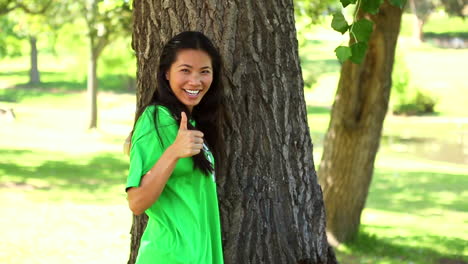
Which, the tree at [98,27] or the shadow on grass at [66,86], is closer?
the tree at [98,27]

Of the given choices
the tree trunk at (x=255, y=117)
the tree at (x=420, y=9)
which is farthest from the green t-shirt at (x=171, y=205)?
the tree at (x=420, y=9)

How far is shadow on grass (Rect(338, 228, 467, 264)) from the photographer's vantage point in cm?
923

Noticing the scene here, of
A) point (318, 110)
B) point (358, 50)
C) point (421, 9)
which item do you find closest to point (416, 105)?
point (318, 110)

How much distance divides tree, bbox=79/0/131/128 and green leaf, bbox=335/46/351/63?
946cm

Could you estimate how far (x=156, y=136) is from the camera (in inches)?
119

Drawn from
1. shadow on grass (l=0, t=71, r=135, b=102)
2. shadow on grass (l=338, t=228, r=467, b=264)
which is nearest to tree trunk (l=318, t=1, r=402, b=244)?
shadow on grass (l=338, t=228, r=467, b=264)

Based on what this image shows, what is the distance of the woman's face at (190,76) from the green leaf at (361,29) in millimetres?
1208

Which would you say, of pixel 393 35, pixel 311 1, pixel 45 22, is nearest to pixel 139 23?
pixel 393 35

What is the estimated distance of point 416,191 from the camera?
51.8 feet

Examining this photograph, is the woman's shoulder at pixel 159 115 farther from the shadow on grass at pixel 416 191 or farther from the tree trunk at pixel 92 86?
the tree trunk at pixel 92 86

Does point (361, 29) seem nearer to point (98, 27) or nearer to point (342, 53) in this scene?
point (342, 53)

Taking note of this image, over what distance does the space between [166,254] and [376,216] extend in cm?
1001

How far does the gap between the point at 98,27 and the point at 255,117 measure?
17723mm

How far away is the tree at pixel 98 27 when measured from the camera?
15.8 m
